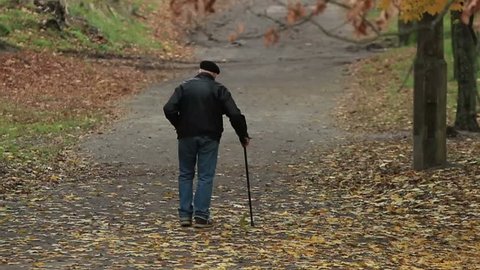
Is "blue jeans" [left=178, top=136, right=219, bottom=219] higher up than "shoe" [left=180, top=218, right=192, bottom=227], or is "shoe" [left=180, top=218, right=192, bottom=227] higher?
"blue jeans" [left=178, top=136, right=219, bottom=219]

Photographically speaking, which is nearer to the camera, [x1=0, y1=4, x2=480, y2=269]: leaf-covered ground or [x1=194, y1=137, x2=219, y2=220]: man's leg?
[x1=0, y1=4, x2=480, y2=269]: leaf-covered ground

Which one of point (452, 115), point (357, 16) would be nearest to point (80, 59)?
point (452, 115)

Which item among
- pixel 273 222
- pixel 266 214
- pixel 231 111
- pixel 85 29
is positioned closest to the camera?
pixel 231 111

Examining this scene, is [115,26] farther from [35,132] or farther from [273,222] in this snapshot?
[273,222]

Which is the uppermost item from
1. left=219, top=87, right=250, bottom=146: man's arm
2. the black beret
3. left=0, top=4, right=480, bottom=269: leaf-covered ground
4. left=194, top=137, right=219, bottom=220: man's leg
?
the black beret

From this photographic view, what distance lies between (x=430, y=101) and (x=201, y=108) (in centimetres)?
435

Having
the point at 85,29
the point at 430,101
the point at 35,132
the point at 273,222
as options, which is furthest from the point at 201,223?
the point at 85,29

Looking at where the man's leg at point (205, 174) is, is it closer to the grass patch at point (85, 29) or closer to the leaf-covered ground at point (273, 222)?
the leaf-covered ground at point (273, 222)

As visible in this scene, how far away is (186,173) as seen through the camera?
10.7 meters

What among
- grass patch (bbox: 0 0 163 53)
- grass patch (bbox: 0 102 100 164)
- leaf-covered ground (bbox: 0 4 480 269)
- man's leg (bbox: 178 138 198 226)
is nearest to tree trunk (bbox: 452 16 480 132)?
leaf-covered ground (bbox: 0 4 480 269)

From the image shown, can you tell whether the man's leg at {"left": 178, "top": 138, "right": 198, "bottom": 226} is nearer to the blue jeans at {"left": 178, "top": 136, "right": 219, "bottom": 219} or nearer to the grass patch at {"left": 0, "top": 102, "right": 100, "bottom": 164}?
the blue jeans at {"left": 178, "top": 136, "right": 219, "bottom": 219}

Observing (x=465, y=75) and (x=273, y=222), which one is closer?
(x=273, y=222)

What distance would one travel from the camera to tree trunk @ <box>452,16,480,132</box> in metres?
17.1

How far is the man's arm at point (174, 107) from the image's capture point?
34.3 feet
